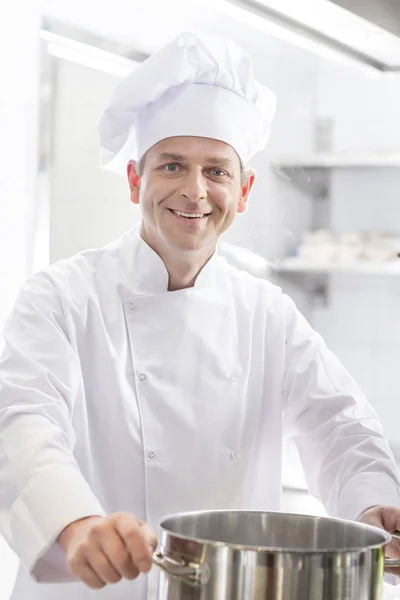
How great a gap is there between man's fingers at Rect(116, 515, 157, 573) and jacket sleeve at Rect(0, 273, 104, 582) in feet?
0.54

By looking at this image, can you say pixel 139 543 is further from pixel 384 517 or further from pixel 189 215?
pixel 189 215

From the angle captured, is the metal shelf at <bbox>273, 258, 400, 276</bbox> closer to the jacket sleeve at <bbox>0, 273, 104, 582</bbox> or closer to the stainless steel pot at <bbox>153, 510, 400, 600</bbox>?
the jacket sleeve at <bbox>0, 273, 104, 582</bbox>

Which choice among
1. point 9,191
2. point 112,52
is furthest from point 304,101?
point 9,191

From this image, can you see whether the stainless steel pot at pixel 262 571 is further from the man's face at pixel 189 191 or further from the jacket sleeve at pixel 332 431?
the man's face at pixel 189 191

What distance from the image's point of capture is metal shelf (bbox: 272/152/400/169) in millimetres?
3271

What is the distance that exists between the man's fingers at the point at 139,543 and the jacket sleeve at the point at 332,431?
1.71 ft

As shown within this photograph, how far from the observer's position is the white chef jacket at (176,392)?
1338 mm

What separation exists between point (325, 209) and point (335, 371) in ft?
7.09

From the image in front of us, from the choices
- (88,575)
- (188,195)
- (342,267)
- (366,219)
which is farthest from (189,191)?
(366,219)

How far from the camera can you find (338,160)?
335cm

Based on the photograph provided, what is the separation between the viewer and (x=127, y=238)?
63.3 inches

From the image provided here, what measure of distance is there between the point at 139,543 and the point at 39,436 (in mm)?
333

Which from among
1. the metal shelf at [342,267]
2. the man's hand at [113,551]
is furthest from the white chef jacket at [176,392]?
the metal shelf at [342,267]

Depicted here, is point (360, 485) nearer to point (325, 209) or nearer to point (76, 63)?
point (76, 63)
